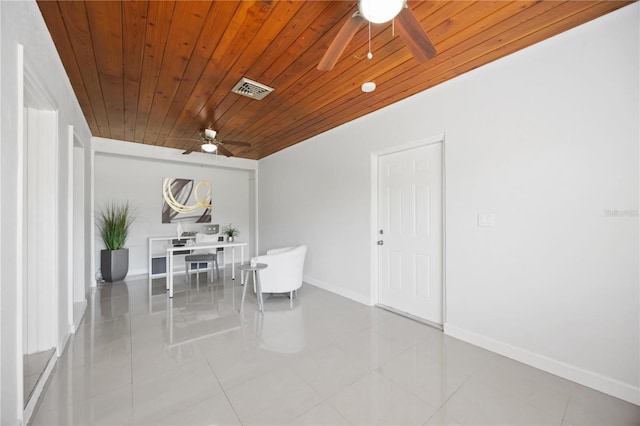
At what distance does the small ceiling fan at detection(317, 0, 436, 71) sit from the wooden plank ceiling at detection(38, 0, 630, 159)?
1.02 feet

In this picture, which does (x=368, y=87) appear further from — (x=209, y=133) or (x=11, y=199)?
(x=11, y=199)

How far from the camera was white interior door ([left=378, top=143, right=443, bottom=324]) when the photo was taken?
9.83ft

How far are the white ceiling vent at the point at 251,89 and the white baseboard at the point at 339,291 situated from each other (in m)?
2.88

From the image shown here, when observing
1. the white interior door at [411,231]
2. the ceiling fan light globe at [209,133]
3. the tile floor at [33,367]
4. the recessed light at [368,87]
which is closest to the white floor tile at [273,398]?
the tile floor at [33,367]

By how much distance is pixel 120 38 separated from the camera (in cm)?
202

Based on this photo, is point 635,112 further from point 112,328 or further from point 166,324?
point 112,328

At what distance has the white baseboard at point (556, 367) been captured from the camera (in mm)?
1816

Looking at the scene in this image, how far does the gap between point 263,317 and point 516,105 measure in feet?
11.0

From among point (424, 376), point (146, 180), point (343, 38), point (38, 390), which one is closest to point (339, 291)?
point (424, 376)

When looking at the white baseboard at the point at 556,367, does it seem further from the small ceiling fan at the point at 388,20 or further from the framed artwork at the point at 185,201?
the framed artwork at the point at 185,201

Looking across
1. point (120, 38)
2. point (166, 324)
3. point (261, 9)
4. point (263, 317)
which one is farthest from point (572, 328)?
point (120, 38)

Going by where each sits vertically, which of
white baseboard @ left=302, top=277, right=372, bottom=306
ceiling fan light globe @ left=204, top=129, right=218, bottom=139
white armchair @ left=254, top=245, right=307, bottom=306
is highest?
ceiling fan light globe @ left=204, top=129, right=218, bottom=139

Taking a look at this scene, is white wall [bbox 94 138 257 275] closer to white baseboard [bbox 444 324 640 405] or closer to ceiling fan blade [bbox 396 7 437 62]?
ceiling fan blade [bbox 396 7 437 62]

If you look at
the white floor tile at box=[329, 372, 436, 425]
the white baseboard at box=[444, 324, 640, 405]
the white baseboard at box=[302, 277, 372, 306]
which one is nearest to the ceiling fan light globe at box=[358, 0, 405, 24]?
the white floor tile at box=[329, 372, 436, 425]
